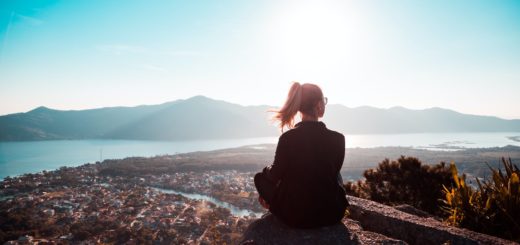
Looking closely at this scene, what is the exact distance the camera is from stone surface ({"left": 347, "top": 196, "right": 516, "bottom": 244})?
11.4 feet

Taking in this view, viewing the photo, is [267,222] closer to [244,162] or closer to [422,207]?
[422,207]

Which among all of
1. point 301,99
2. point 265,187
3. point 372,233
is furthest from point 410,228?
point 301,99

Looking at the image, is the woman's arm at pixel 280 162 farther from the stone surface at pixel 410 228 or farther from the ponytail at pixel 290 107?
the stone surface at pixel 410 228

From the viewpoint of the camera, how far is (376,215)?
4.56 metres

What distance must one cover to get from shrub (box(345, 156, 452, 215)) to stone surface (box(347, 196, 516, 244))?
4.20 metres

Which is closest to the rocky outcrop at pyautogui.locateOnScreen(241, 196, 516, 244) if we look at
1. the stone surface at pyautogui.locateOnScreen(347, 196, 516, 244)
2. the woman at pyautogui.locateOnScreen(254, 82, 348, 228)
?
the stone surface at pyautogui.locateOnScreen(347, 196, 516, 244)

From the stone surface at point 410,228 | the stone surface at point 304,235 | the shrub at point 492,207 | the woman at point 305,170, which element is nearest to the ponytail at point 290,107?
the woman at point 305,170

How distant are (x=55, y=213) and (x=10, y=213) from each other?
214 inches

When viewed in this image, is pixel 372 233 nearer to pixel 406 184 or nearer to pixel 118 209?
pixel 406 184

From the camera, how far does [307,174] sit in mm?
3115

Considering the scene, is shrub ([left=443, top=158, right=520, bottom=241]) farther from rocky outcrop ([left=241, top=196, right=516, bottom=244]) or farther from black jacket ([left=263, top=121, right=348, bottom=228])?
black jacket ([left=263, top=121, right=348, bottom=228])

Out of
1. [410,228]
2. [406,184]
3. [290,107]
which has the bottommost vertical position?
[406,184]

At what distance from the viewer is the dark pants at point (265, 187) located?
10.7 ft

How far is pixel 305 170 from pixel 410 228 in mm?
2047
